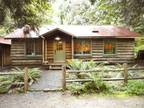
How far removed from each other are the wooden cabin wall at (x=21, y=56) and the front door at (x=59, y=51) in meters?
1.41

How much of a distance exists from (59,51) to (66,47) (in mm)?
693

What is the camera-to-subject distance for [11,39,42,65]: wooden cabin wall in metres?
24.2

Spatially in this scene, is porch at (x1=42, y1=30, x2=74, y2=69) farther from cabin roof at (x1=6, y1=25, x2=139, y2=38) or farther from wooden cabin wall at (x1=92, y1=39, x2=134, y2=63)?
wooden cabin wall at (x1=92, y1=39, x2=134, y2=63)

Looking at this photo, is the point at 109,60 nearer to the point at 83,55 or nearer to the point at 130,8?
the point at 83,55

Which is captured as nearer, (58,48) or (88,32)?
(58,48)

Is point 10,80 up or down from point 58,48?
down

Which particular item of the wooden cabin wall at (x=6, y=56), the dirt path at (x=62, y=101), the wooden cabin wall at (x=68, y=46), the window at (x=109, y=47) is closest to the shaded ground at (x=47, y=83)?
the dirt path at (x=62, y=101)

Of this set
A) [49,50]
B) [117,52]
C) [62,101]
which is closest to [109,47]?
[117,52]

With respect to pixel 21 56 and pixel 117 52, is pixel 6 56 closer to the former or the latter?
pixel 21 56

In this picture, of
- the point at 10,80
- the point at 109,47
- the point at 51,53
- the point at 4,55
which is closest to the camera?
the point at 10,80

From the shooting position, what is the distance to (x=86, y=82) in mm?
12062

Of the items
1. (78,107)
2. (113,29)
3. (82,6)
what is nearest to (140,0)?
(78,107)

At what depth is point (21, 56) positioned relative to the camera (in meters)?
24.2

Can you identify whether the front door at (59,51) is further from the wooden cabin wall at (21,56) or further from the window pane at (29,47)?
the window pane at (29,47)
